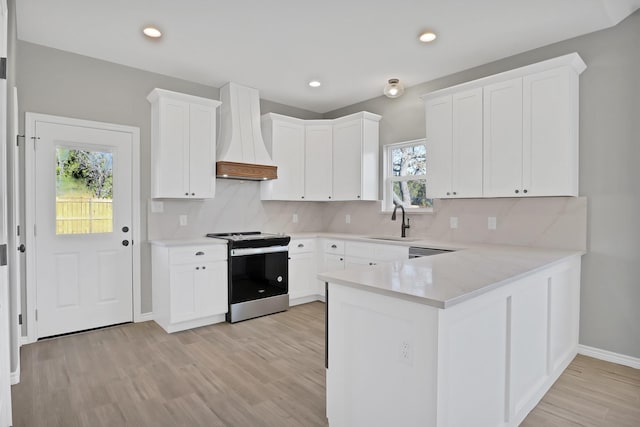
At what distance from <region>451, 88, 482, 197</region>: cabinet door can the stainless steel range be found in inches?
79.5

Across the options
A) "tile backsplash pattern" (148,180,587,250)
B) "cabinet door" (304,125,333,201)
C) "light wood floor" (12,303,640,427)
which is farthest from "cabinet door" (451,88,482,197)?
"cabinet door" (304,125,333,201)

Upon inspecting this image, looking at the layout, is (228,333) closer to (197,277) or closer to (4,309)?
(197,277)

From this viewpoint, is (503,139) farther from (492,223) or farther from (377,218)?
(377,218)

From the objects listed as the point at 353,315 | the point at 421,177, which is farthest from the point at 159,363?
the point at 421,177

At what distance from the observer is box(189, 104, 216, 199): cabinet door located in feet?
13.0

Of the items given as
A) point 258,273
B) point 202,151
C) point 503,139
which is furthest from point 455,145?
point 202,151

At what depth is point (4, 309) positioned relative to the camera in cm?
184

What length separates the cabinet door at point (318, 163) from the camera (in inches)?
196

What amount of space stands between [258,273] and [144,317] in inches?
50.7

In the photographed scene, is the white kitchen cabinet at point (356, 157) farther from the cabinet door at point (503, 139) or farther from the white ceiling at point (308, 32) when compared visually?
the cabinet door at point (503, 139)

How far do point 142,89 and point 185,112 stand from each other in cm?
53

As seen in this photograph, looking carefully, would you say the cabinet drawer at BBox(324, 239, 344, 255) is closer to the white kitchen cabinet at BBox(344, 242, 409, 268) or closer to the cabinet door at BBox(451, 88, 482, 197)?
the white kitchen cabinet at BBox(344, 242, 409, 268)

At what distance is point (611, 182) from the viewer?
296cm

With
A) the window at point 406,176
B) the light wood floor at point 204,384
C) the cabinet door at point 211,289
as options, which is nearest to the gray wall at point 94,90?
the cabinet door at point 211,289
